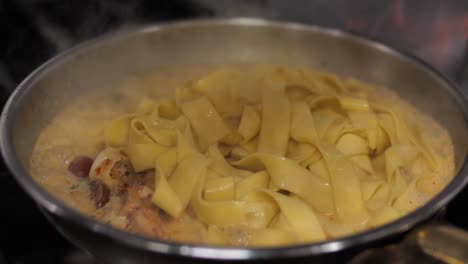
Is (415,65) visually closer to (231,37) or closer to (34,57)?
(231,37)

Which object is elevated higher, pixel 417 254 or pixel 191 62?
pixel 417 254

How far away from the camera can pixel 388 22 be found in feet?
13.6

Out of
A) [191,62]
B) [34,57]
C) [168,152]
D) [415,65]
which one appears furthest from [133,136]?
[415,65]

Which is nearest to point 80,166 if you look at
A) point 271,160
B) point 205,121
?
point 205,121

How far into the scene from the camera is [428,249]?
1.91 metres

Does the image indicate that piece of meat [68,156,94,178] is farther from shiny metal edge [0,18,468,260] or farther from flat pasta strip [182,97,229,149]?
flat pasta strip [182,97,229,149]

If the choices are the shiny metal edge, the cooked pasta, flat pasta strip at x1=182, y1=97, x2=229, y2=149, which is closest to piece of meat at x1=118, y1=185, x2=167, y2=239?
the cooked pasta

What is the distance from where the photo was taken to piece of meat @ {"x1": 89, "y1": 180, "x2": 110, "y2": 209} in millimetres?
2607

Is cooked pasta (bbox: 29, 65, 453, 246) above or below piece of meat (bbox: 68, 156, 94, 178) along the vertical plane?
above

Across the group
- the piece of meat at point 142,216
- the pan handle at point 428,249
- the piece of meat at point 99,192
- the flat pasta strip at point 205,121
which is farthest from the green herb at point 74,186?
the pan handle at point 428,249

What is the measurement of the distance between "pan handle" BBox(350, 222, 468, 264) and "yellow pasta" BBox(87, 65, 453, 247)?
1.34ft

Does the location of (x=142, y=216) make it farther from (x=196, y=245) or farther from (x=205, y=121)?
(x=205, y=121)

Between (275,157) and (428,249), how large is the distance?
99 centimetres

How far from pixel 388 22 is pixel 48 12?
2579 mm
